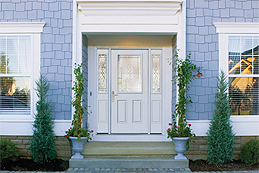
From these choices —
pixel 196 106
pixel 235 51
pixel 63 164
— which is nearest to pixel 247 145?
pixel 196 106

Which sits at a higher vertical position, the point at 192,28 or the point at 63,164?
the point at 192,28

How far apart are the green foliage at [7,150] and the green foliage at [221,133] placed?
3548mm

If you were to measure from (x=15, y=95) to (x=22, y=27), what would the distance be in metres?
1.34

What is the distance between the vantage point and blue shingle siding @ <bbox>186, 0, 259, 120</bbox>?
15.9 feet

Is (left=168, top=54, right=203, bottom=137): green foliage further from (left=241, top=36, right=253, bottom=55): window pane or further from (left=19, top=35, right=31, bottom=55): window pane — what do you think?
(left=19, top=35, right=31, bottom=55): window pane

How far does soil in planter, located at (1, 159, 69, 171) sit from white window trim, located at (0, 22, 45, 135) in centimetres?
57

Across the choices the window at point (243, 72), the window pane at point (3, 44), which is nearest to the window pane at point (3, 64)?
the window pane at point (3, 44)

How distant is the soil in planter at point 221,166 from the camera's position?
4458mm

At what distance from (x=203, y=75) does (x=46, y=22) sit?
3192 millimetres

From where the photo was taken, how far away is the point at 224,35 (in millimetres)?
4863

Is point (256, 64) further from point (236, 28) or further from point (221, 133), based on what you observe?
point (221, 133)

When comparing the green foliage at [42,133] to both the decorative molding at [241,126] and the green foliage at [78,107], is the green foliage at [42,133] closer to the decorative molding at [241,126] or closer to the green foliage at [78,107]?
the green foliage at [78,107]

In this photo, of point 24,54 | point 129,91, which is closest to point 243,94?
point 129,91

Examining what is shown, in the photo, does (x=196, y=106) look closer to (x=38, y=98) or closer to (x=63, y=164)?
(x=63, y=164)
